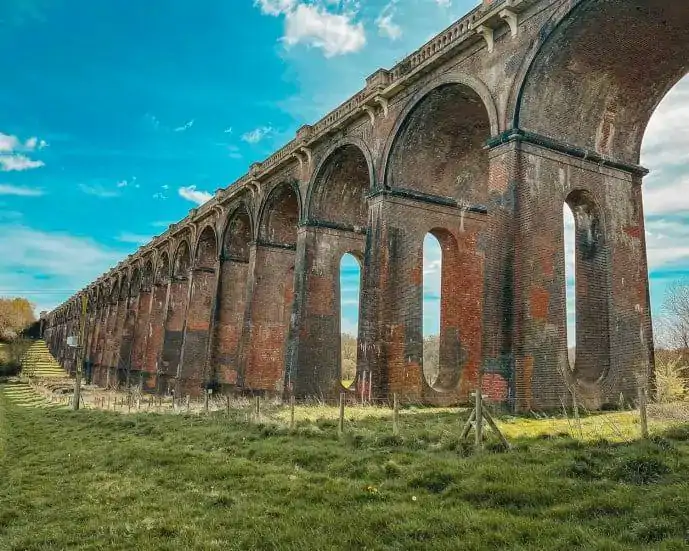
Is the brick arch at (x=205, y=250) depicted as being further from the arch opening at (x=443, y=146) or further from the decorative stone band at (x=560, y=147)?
the decorative stone band at (x=560, y=147)

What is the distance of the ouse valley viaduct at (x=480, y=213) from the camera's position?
11.6 metres

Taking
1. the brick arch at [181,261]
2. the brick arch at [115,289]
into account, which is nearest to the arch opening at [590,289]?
the brick arch at [181,261]

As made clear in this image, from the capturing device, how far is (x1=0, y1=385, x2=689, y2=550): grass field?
459 centimetres

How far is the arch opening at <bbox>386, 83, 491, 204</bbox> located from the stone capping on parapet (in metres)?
0.91

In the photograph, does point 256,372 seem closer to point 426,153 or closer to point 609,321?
point 426,153

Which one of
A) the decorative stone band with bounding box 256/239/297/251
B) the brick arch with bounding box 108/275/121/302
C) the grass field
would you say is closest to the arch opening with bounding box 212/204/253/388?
the decorative stone band with bounding box 256/239/297/251

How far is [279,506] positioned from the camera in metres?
5.87

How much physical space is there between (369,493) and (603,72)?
11053 millimetres

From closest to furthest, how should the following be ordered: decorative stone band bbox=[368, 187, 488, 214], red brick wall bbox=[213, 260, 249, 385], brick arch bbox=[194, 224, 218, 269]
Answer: decorative stone band bbox=[368, 187, 488, 214], red brick wall bbox=[213, 260, 249, 385], brick arch bbox=[194, 224, 218, 269]

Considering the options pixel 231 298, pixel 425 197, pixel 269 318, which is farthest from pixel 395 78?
pixel 231 298

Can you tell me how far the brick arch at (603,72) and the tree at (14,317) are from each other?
68.0m

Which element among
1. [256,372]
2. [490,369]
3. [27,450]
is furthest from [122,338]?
Result: [490,369]

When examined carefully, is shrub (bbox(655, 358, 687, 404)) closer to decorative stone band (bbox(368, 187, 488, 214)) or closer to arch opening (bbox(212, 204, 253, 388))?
decorative stone band (bbox(368, 187, 488, 214))

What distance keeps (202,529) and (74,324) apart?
70201mm
